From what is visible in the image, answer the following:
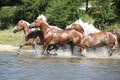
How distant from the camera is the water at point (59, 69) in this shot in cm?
1291

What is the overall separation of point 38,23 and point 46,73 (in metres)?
7.07

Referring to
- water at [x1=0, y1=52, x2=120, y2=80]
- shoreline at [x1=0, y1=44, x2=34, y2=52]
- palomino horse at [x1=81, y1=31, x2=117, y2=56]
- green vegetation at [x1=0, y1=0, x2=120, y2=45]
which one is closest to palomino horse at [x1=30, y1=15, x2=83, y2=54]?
palomino horse at [x1=81, y1=31, x2=117, y2=56]

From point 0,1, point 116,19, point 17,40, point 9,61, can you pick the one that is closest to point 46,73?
point 9,61

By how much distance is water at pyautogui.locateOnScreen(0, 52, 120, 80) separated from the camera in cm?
1291

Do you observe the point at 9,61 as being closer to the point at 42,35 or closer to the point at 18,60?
the point at 18,60

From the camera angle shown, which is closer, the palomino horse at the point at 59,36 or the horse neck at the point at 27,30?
the palomino horse at the point at 59,36

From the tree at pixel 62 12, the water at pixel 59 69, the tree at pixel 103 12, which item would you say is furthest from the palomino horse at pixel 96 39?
the tree at pixel 103 12

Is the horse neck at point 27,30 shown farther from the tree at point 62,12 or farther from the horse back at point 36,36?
the tree at point 62,12

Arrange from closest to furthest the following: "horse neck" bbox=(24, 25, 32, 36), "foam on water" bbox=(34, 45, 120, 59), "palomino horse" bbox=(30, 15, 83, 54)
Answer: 1. "foam on water" bbox=(34, 45, 120, 59)
2. "palomino horse" bbox=(30, 15, 83, 54)
3. "horse neck" bbox=(24, 25, 32, 36)

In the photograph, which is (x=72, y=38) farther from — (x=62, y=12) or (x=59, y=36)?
(x=62, y=12)

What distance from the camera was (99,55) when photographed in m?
20.0

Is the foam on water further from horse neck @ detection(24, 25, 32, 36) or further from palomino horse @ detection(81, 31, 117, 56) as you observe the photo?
horse neck @ detection(24, 25, 32, 36)

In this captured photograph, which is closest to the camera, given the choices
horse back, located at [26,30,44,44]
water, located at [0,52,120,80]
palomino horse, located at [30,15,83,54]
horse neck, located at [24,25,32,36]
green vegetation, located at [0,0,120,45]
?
water, located at [0,52,120,80]

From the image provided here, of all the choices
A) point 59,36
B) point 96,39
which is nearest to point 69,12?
point 59,36
